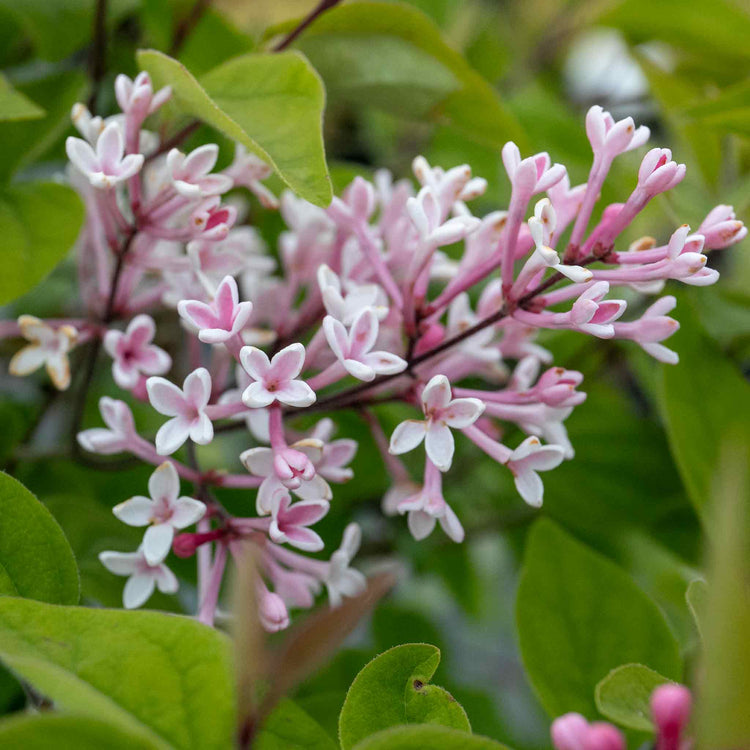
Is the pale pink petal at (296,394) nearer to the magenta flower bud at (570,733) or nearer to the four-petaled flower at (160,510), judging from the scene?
the four-petaled flower at (160,510)

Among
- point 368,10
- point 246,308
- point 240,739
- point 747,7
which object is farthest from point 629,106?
point 240,739

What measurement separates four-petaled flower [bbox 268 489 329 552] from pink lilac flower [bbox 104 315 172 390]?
0.12 meters

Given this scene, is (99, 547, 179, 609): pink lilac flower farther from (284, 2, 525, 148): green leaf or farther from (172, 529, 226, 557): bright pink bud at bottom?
(284, 2, 525, 148): green leaf

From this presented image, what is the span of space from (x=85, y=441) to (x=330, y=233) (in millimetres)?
220

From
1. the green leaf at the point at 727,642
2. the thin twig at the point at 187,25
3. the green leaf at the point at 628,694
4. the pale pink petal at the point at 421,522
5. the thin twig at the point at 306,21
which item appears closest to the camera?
the green leaf at the point at 727,642

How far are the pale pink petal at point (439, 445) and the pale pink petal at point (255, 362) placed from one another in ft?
0.30

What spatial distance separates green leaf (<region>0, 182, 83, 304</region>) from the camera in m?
0.53

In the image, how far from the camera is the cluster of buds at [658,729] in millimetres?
310

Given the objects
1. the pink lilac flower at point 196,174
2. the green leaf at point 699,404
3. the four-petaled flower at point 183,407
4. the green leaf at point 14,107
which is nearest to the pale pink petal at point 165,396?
the four-petaled flower at point 183,407

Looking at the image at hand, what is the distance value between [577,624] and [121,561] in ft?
0.88

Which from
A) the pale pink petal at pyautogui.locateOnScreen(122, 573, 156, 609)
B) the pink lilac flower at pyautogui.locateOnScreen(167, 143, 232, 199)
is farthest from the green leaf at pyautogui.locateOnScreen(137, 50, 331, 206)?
the pale pink petal at pyautogui.locateOnScreen(122, 573, 156, 609)

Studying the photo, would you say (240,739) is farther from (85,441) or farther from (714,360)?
(714,360)

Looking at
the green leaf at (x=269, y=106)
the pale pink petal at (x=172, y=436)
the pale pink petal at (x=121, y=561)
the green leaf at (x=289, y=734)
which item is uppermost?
the green leaf at (x=269, y=106)

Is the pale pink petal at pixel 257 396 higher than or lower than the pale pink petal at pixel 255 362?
lower
